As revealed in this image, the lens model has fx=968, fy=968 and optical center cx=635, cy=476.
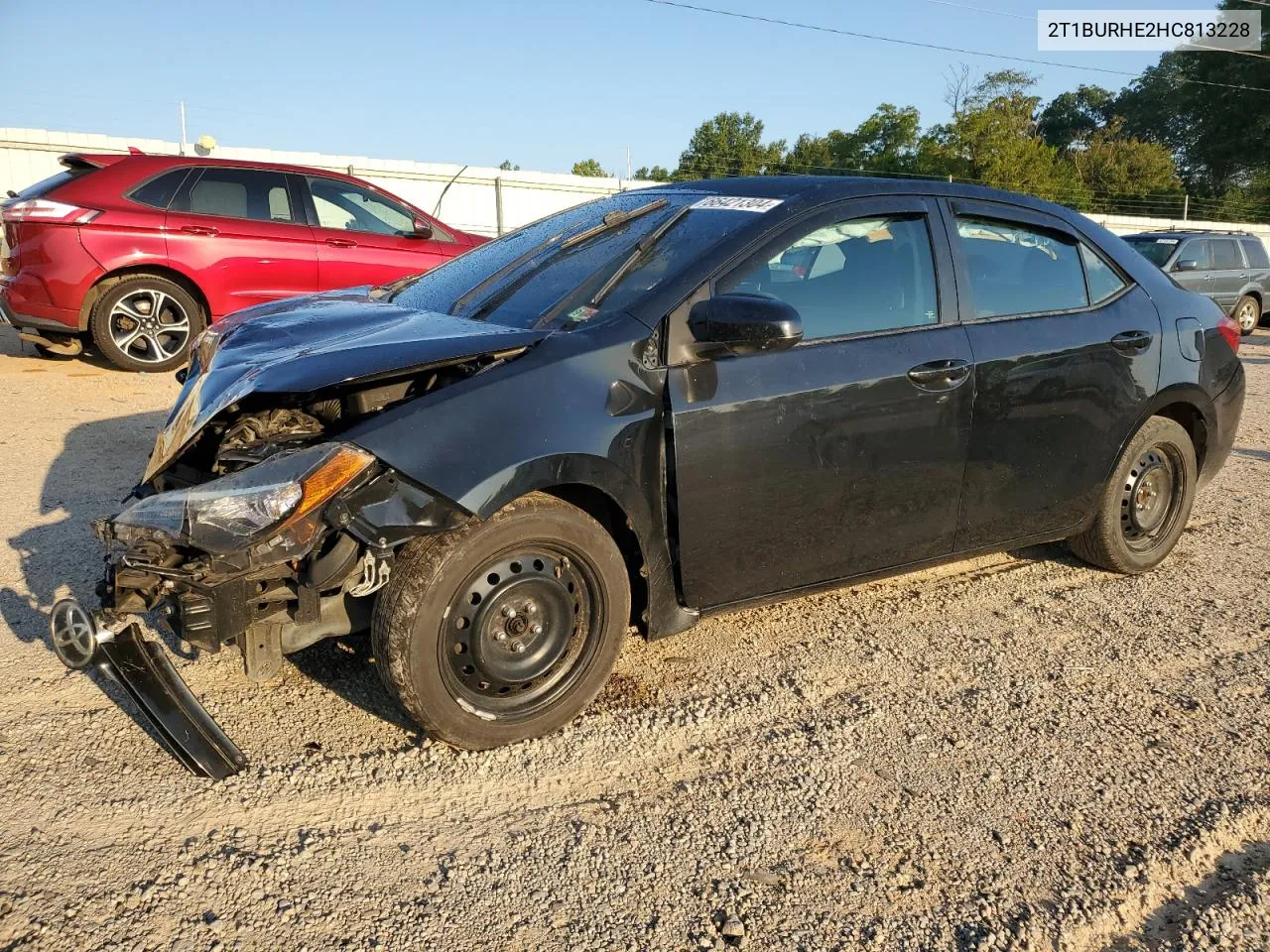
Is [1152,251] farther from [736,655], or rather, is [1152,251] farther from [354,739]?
[354,739]

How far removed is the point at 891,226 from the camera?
3641 millimetres

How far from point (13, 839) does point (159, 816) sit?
13.1 inches

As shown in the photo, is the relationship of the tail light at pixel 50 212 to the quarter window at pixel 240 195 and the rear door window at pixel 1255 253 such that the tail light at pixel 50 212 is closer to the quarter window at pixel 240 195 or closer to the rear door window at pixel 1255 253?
the quarter window at pixel 240 195

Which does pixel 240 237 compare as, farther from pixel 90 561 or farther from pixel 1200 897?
pixel 1200 897

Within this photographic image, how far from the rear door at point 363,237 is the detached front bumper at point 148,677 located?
6.60 metres

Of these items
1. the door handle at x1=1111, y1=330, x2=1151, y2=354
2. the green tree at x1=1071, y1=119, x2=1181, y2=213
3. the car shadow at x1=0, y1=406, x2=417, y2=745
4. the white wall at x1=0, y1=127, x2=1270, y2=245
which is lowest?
the car shadow at x1=0, y1=406, x2=417, y2=745

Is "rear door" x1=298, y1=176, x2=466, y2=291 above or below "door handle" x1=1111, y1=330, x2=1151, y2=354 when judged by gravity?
above

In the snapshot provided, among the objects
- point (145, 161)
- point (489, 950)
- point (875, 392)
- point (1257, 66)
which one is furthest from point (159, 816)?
point (1257, 66)

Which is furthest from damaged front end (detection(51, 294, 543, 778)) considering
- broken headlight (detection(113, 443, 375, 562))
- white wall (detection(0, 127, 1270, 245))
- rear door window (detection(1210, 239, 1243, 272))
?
rear door window (detection(1210, 239, 1243, 272))

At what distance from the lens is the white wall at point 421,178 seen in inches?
698

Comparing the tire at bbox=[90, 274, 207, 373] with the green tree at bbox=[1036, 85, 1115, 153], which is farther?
the green tree at bbox=[1036, 85, 1115, 153]

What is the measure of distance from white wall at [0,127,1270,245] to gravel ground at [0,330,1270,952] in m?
14.3

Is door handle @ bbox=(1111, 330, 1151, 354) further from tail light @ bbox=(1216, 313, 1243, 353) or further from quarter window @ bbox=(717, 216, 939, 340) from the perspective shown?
quarter window @ bbox=(717, 216, 939, 340)

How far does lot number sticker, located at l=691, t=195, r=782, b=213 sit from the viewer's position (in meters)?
3.43
